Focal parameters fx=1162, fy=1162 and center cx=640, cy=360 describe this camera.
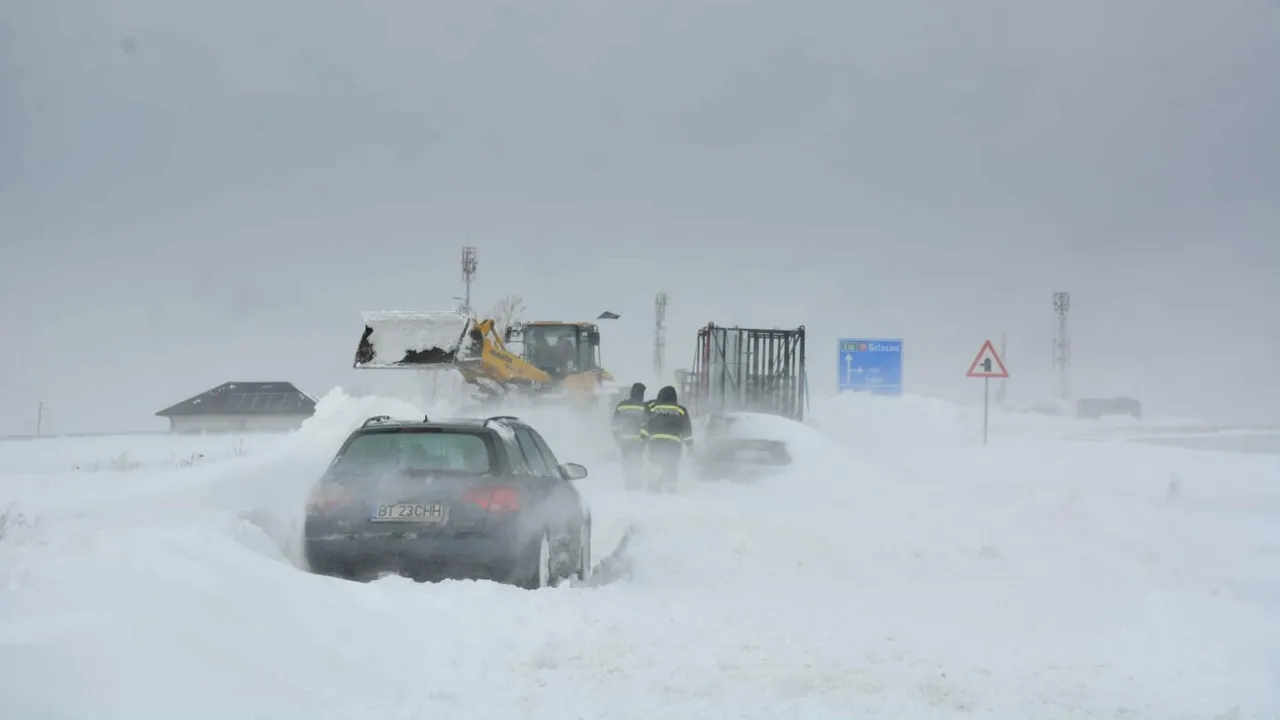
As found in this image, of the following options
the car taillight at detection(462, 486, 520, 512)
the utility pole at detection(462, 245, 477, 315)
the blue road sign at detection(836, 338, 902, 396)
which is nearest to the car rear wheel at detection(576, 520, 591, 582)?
the car taillight at detection(462, 486, 520, 512)

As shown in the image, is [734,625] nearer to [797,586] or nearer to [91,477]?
[797,586]

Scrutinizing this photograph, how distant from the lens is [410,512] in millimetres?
7961

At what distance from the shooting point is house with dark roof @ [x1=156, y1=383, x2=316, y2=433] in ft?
245

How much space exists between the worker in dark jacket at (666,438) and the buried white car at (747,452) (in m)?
1.33

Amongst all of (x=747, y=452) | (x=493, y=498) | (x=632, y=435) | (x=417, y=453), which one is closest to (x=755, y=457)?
(x=747, y=452)

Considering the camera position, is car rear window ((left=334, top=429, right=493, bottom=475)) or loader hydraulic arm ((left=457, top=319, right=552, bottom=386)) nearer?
car rear window ((left=334, top=429, right=493, bottom=475))

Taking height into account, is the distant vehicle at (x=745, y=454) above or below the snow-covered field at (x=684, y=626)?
above

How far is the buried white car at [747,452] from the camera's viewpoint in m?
18.4

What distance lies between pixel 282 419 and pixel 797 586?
6891cm

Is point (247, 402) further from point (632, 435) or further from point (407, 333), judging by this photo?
point (632, 435)

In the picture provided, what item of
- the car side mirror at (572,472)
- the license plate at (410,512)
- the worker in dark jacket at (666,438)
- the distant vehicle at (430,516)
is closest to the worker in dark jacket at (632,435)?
the worker in dark jacket at (666,438)

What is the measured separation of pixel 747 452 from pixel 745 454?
0.05 meters

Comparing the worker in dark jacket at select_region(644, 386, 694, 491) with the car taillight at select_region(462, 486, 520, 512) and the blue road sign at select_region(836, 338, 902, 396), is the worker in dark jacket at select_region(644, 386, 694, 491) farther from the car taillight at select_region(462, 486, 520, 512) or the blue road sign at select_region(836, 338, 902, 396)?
the blue road sign at select_region(836, 338, 902, 396)

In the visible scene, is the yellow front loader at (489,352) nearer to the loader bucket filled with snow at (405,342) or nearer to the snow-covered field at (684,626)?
the loader bucket filled with snow at (405,342)
